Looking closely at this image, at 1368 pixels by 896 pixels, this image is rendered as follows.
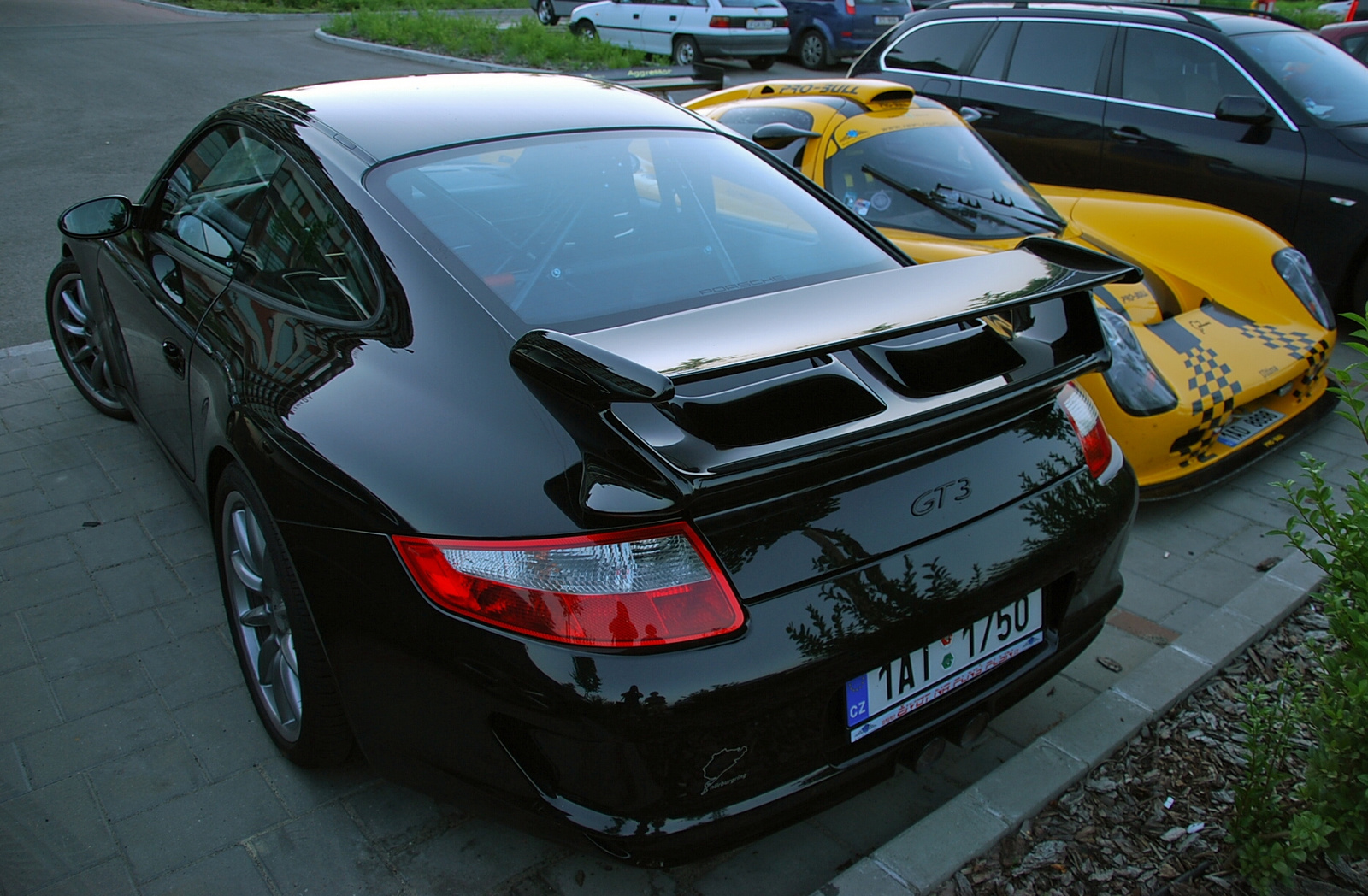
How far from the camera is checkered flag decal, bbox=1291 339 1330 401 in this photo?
4000mm

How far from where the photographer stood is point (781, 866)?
7.07 ft

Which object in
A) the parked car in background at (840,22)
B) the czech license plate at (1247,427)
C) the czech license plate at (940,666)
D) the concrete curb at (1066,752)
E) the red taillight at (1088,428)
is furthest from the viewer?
the parked car in background at (840,22)

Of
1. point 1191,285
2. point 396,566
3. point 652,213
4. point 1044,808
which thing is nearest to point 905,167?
point 1191,285

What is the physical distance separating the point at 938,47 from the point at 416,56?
10.9m

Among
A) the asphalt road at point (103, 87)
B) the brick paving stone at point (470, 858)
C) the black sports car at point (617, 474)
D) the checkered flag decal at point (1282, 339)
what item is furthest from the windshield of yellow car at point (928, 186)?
the asphalt road at point (103, 87)

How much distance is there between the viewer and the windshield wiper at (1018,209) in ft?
14.2

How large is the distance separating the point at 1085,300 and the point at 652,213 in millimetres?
1079

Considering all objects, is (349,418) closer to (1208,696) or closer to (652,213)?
(652,213)

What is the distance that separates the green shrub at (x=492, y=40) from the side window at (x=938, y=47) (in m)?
8.17

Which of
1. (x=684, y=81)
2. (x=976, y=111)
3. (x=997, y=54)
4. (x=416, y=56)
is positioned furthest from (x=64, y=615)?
(x=416, y=56)

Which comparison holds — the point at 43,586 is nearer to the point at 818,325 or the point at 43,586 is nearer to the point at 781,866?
the point at 781,866

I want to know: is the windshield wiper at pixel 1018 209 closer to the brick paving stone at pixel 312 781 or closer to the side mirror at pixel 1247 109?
the side mirror at pixel 1247 109

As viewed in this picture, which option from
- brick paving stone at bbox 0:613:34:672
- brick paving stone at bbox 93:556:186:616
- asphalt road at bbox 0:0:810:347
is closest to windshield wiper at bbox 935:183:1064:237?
brick paving stone at bbox 93:556:186:616

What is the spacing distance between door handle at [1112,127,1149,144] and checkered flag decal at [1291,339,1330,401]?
271cm
